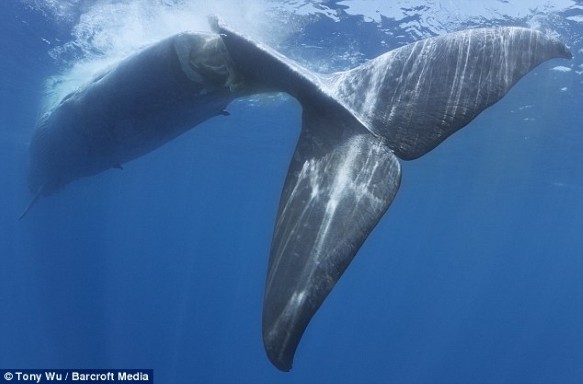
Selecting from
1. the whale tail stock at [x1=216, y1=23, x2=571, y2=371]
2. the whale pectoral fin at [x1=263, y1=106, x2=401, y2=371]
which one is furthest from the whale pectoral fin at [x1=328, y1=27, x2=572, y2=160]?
the whale pectoral fin at [x1=263, y1=106, x2=401, y2=371]

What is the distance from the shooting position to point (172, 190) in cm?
6141

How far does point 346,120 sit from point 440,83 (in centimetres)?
87

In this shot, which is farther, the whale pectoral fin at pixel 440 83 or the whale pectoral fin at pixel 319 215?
the whale pectoral fin at pixel 440 83

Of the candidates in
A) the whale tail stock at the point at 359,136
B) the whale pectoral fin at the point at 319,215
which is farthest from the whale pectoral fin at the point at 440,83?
the whale pectoral fin at the point at 319,215

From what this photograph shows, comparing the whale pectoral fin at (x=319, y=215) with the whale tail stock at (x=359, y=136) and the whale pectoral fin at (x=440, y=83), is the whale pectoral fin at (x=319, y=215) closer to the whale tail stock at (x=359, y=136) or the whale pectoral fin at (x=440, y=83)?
the whale tail stock at (x=359, y=136)

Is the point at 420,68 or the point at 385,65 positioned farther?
the point at 385,65

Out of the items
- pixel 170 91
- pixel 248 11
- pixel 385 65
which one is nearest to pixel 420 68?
pixel 385 65

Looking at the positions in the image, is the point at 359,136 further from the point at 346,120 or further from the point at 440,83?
the point at 440,83

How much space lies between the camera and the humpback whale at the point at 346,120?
373 centimetres

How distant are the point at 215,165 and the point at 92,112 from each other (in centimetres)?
3474

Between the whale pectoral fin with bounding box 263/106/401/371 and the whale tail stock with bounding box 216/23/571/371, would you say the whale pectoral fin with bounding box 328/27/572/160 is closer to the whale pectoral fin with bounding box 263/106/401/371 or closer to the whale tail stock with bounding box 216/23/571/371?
the whale tail stock with bounding box 216/23/571/371

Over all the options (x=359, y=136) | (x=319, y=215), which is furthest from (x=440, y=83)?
(x=319, y=215)

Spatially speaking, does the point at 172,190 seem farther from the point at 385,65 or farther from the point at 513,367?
the point at 385,65

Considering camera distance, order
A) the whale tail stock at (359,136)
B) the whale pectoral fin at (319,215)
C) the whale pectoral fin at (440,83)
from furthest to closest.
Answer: the whale pectoral fin at (440,83), the whale tail stock at (359,136), the whale pectoral fin at (319,215)
